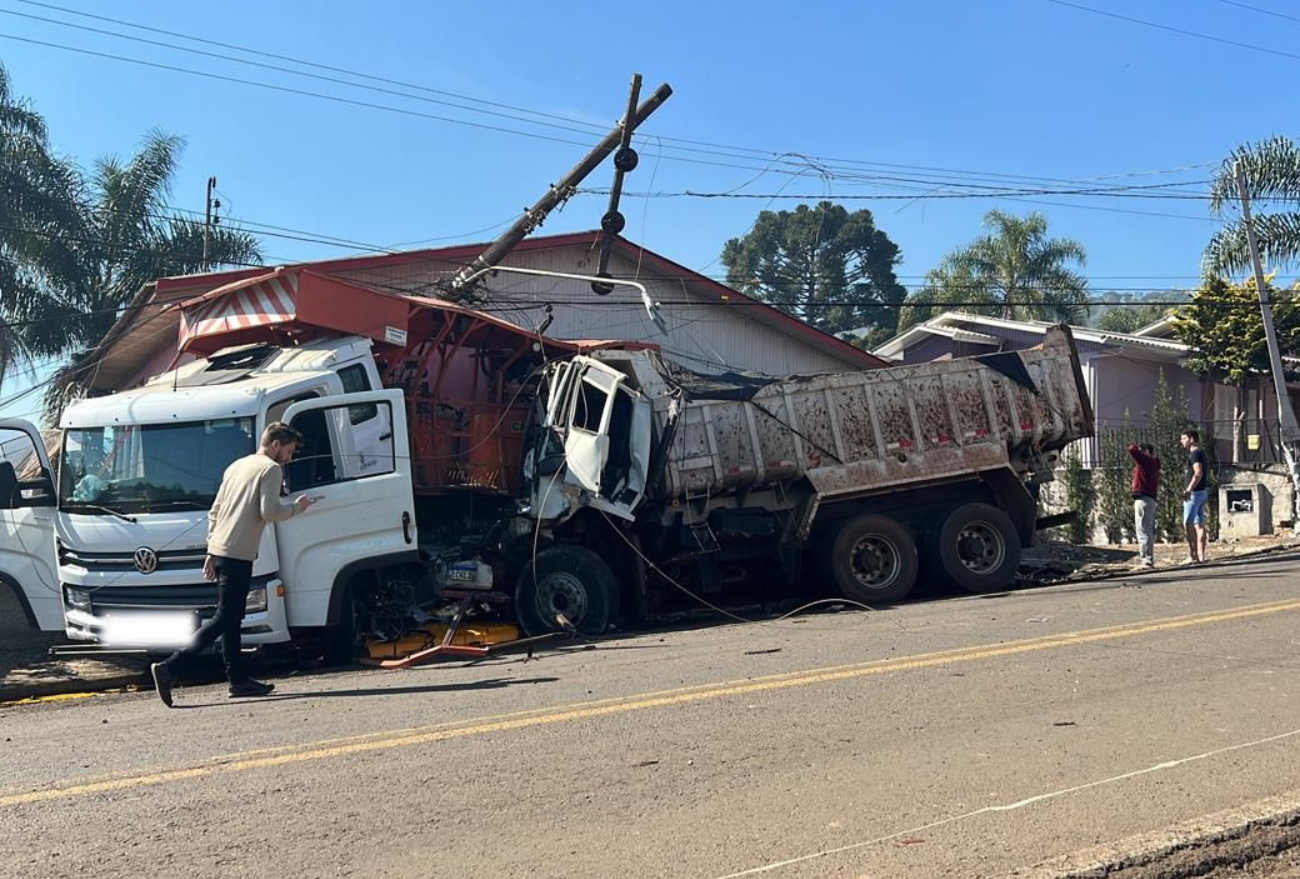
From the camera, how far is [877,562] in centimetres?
1205

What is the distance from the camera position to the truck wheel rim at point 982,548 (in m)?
12.4

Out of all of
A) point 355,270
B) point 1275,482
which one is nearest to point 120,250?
point 355,270

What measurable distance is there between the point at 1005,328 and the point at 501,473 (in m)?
19.8

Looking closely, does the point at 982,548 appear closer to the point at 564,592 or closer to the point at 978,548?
the point at 978,548

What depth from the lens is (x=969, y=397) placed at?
12359 mm

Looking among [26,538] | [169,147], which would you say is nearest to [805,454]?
[26,538]

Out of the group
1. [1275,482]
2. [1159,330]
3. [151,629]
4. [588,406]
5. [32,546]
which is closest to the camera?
[151,629]

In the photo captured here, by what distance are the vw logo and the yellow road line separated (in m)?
3.13

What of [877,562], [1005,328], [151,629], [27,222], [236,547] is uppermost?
[27,222]

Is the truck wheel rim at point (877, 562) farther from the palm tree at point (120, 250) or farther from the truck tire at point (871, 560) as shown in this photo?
→ the palm tree at point (120, 250)

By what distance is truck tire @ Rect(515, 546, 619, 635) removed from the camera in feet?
33.3

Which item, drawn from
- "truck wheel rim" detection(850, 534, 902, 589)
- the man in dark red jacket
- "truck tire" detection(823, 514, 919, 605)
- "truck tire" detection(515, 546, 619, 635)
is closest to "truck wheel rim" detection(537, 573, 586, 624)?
"truck tire" detection(515, 546, 619, 635)

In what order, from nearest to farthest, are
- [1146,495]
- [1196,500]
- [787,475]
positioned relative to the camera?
1. [787,475]
2. [1146,495]
3. [1196,500]

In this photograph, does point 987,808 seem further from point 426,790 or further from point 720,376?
point 720,376
